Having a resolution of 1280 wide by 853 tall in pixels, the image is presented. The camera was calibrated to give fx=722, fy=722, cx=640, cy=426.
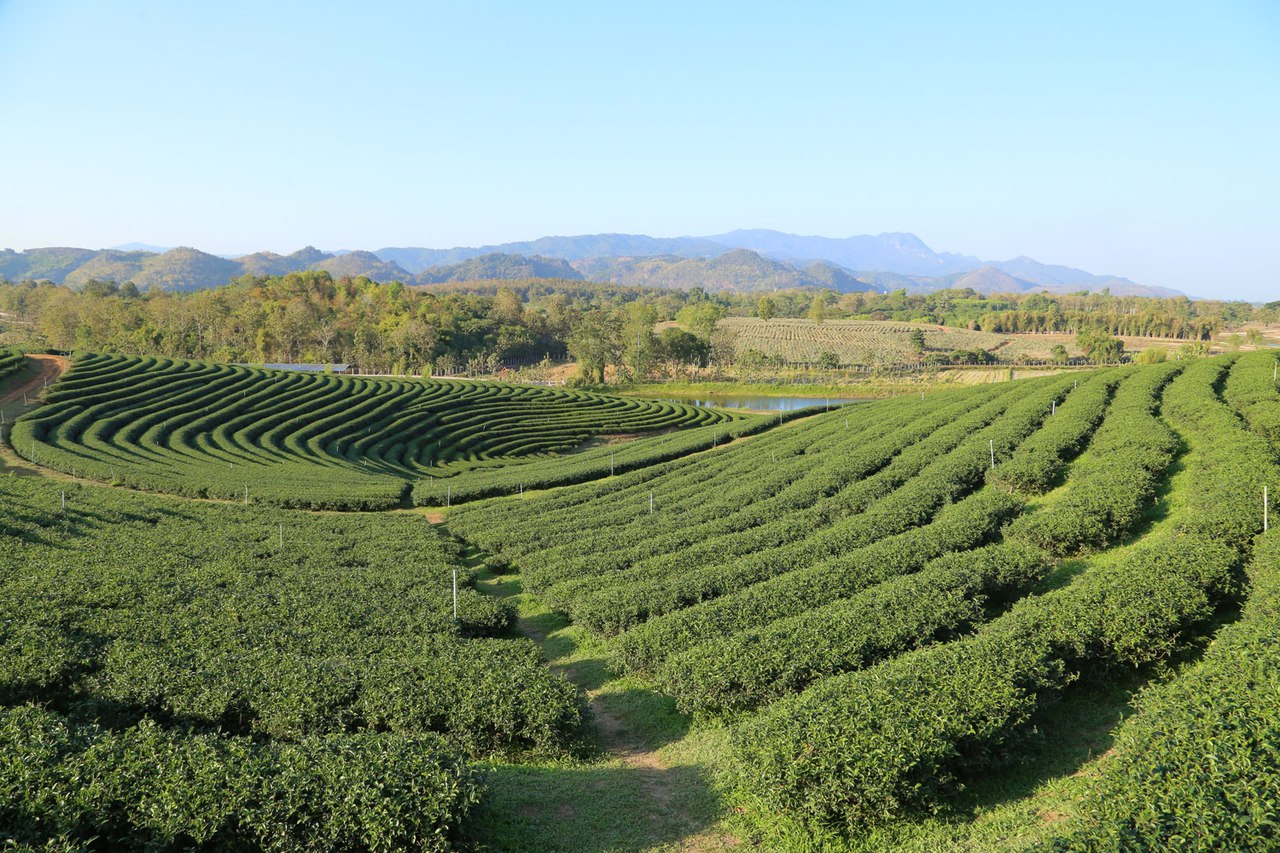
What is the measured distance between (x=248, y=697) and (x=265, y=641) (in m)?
3.12

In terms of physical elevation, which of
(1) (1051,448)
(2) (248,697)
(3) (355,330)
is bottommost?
(2) (248,697)

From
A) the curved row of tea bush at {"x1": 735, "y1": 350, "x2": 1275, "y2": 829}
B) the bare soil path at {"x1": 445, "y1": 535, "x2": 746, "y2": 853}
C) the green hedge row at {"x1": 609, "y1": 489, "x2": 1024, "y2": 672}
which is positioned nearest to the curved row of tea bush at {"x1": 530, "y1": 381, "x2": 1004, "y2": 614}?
the green hedge row at {"x1": 609, "y1": 489, "x2": 1024, "y2": 672}

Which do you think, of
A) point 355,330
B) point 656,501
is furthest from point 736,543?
point 355,330

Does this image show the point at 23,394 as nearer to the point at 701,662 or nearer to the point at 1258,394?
the point at 701,662

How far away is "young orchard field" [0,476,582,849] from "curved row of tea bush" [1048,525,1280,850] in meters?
6.61

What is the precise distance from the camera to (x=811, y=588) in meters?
15.9

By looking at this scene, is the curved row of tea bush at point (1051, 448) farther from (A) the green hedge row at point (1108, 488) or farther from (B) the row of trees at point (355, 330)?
(B) the row of trees at point (355, 330)

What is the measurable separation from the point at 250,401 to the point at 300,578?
44.4 meters

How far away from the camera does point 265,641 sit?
1395 cm

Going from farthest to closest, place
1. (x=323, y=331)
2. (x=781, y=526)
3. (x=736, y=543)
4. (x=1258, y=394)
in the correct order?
(x=323, y=331) → (x=1258, y=394) → (x=781, y=526) → (x=736, y=543)

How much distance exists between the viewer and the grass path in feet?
29.1

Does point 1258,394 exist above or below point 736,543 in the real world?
above

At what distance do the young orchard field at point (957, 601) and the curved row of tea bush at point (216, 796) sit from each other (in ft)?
13.4

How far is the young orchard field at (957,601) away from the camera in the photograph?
8.39m
